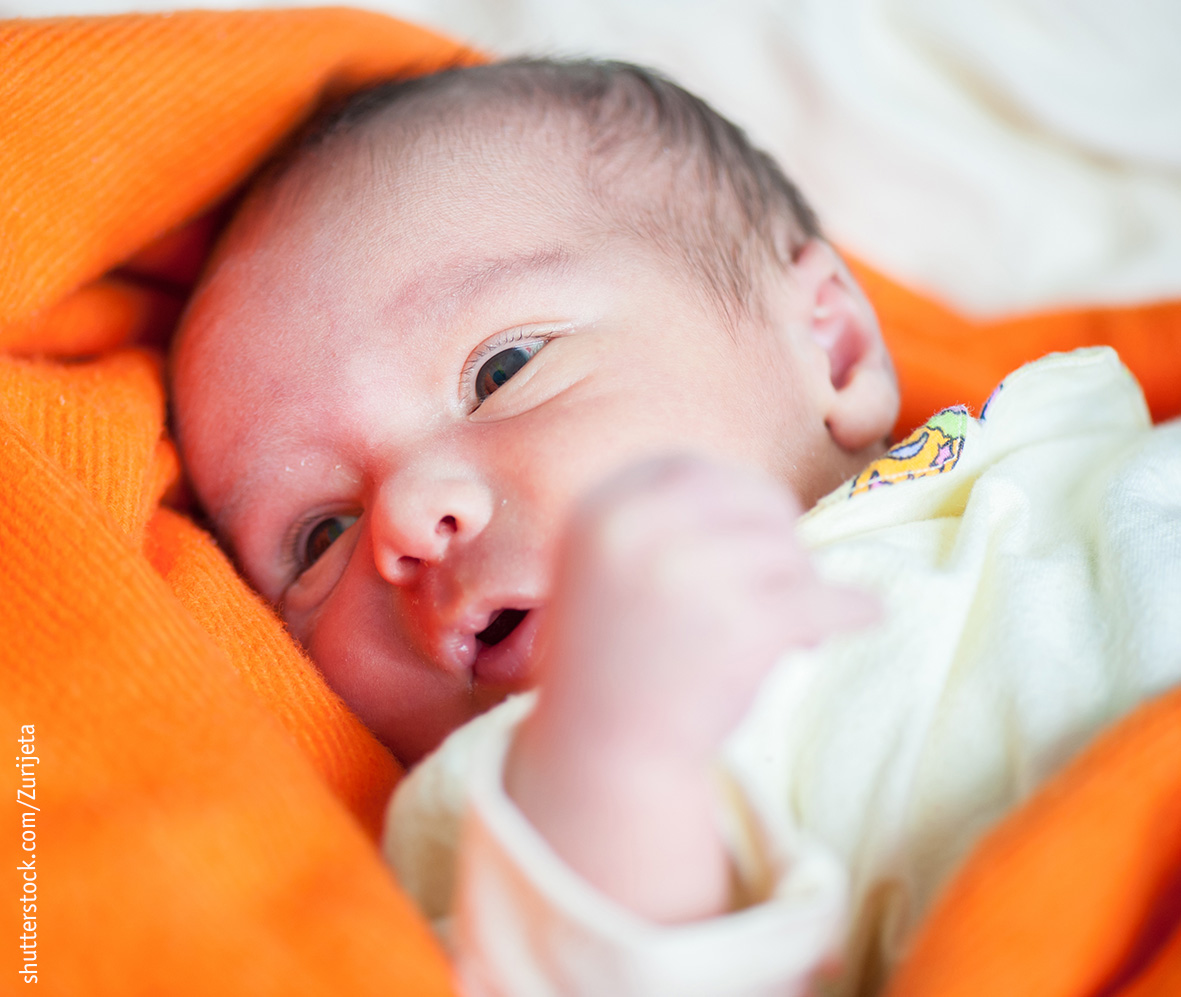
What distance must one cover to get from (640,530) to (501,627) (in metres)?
0.38

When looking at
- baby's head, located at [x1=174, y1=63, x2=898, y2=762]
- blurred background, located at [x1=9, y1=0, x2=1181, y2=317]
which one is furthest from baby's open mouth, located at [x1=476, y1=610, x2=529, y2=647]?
blurred background, located at [x1=9, y1=0, x2=1181, y2=317]

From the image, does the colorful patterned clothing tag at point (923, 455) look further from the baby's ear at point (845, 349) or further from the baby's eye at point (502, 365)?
the baby's eye at point (502, 365)

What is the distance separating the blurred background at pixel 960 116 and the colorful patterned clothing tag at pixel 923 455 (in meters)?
0.81

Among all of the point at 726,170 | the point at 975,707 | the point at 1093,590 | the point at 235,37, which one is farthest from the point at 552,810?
the point at 235,37

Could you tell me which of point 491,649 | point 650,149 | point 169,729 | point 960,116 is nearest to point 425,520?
point 491,649

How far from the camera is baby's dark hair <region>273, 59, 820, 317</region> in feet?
3.49

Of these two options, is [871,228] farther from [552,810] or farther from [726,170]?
[552,810]

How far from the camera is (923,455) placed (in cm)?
92

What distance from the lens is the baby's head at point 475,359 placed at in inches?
33.9

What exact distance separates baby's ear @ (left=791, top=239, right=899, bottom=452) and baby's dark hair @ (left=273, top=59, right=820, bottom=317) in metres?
0.04

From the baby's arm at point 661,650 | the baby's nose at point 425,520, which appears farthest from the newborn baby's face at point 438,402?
the baby's arm at point 661,650

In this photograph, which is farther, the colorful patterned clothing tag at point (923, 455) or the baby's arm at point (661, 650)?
the colorful patterned clothing tag at point (923, 455)

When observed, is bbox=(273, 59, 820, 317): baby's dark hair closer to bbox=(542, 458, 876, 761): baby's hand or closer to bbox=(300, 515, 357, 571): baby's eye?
bbox=(300, 515, 357, 571): baby's eye

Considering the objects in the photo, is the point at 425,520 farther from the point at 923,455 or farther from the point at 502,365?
the point at 923,455
